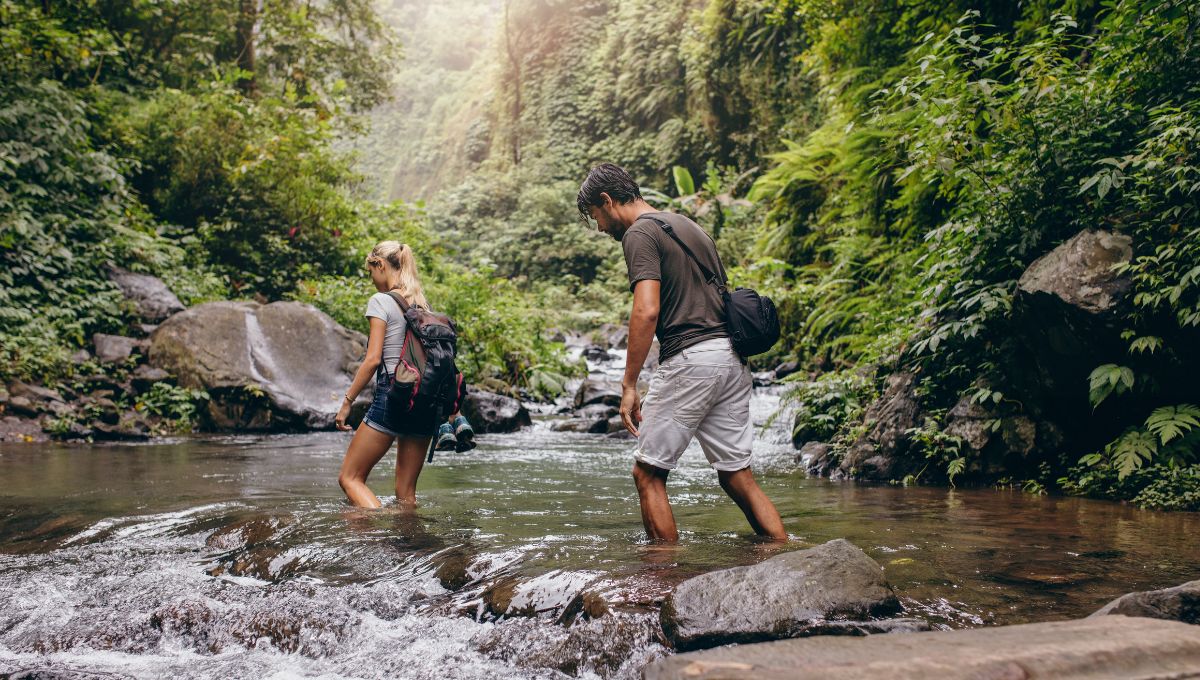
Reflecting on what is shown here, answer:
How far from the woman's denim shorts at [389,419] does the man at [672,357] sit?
181 cm

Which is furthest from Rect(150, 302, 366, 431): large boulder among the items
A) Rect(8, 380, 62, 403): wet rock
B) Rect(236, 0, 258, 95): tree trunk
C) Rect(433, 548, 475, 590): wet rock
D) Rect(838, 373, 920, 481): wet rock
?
Rect(236, 0, 258, 95): tree trunk

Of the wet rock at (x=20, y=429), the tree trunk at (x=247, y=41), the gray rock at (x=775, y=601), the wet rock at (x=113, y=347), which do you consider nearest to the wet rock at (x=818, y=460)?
the gray rock at (x=775, y=601)

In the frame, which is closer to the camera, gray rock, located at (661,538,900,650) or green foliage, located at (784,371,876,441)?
gray rock, located at (661,538,900,650)

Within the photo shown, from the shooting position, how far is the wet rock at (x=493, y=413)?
12.5 metres

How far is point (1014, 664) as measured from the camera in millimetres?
2031

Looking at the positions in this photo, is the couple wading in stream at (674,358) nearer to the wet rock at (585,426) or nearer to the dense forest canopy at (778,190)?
the dense forest canopy at (778,190)

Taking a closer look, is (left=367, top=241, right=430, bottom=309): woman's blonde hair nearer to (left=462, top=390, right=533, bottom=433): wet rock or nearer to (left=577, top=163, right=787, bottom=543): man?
(left=577, top=163, right=787, bottom=543): man

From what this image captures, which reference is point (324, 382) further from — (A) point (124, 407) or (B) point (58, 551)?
(B) point (58, 551)

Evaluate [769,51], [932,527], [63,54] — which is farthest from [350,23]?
[932,527]

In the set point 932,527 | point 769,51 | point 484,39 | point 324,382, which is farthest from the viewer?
point 484,39

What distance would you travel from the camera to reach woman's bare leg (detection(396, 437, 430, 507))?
5.57m

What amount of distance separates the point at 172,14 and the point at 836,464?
59.6ft

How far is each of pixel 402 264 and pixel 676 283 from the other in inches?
89.7

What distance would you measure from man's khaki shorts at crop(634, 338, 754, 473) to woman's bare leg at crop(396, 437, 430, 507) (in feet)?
6.83
